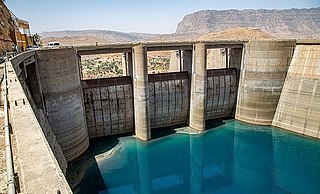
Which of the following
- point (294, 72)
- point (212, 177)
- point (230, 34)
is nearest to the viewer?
point (212, 177)

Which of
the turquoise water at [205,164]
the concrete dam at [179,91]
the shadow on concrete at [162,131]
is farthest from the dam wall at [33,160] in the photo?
the shadow on concrete at [162,131]

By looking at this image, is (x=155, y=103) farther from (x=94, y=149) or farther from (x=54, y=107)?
(x=54, y=107)

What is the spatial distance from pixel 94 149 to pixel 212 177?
8.25 m

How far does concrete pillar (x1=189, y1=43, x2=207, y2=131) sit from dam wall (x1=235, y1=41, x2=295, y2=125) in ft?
14.0

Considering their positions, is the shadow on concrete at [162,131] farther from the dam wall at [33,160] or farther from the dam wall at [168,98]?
the dam wall at [33,160]

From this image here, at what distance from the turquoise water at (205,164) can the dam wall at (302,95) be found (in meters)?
1.00

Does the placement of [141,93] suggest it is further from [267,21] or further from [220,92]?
[267,21]

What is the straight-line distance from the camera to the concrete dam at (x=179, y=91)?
1425 cm

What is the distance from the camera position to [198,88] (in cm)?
1881

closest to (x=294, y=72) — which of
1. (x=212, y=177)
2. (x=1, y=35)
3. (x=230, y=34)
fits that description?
(x=212, y=177)

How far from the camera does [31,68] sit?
13.2 meters

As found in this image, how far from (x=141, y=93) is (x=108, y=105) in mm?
2786

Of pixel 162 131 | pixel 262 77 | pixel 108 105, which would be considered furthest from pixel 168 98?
pixel 262 77

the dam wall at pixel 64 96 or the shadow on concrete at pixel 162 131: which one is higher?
the dam wall at pixel 64 96
